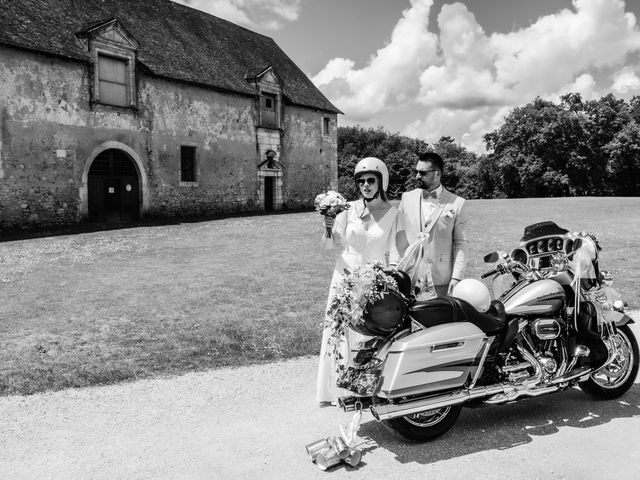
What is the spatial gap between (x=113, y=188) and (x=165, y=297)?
15306 millimetres

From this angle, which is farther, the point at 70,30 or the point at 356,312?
the point at 70,30

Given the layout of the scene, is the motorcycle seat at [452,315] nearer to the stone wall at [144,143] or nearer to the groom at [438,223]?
the groom at [438,223]

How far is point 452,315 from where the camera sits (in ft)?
13.2

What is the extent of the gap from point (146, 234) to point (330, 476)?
53.7 ft

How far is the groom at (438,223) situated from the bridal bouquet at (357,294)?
123 cm

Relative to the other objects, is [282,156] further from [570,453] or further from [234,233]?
[570,453]

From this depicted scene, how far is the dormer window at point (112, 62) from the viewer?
21.5m

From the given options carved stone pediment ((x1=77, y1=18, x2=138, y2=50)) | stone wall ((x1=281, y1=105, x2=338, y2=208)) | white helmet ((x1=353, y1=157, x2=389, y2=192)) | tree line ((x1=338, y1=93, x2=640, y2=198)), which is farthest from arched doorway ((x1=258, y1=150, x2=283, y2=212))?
white helmet ((x1=353, y1=157, x2=389, y2=192))

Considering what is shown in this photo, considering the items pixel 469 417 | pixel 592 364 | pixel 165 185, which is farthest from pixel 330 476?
pixel 165 185

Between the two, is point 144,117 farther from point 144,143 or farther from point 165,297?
point 165,297

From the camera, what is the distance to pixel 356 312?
3.76m

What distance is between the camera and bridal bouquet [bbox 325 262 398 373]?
12.3 feet

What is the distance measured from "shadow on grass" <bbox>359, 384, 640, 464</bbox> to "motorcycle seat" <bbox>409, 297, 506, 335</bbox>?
77 cm

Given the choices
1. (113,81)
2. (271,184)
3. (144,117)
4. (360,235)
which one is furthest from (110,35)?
(360,235)
